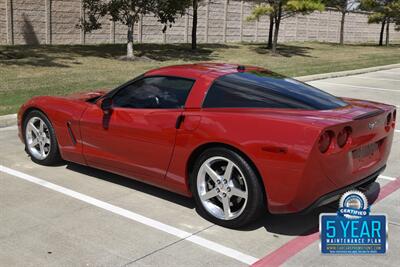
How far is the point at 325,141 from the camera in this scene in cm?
391

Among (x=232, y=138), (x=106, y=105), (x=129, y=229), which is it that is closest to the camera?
(x=232, y=138)

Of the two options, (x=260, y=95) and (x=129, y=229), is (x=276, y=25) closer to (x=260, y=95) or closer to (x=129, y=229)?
(x=260, y=95)

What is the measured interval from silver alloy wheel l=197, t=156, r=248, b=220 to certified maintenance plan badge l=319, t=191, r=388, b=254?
2.35 ft

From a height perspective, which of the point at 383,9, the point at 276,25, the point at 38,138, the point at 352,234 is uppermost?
the point at 383,9

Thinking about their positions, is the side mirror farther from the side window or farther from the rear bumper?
the rear bumper

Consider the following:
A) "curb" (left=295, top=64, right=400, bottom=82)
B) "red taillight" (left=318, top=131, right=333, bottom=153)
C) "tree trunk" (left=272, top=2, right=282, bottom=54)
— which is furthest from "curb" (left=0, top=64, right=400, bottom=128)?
"red taillight" (left=318, top=131, right=333, bottom=153)

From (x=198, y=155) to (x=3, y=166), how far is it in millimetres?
2794

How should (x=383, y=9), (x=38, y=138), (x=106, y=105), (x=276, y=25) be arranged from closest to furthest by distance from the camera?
(x=106, y=105) < (x=38, y=138) < (x=276, y=25) < (x=383, y=9)

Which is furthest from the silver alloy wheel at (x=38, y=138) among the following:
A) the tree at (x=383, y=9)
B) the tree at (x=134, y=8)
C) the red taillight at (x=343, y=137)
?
the tree at (x=383, y=9)

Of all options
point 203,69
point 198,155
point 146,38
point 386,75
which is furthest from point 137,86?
point 146,38

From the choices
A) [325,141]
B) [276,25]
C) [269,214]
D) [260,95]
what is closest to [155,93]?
[260,95]

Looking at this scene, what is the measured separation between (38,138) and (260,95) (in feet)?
9.61

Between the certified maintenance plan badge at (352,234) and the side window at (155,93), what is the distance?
1740mm

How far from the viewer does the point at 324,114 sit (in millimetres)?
4188
